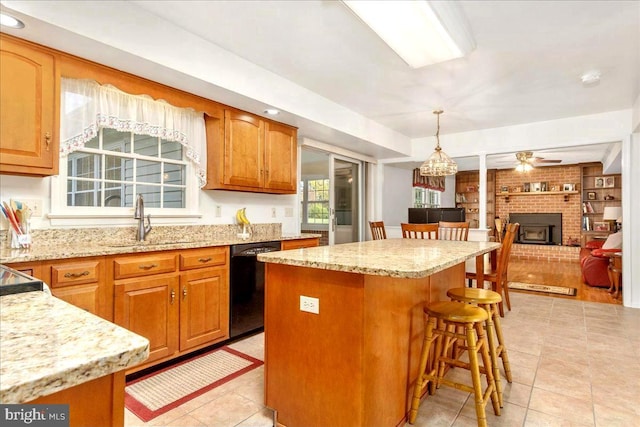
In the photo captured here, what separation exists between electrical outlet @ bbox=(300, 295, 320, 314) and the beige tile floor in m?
0.71

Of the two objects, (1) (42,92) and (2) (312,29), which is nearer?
(1) (42,92)

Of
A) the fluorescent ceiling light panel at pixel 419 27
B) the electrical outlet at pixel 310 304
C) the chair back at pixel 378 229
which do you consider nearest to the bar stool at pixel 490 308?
the electrical outlet at pixel 310 304

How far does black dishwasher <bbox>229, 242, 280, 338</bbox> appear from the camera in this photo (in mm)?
2895

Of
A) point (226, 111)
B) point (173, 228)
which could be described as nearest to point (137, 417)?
point (173, 228)

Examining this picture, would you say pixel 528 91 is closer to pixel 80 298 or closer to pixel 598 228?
pixel 80 298

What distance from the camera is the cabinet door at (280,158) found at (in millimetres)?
3588

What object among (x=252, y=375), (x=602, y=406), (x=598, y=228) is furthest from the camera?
(x=598, y=228)

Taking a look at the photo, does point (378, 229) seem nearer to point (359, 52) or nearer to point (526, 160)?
point (359, 52)

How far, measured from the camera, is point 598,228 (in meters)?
7.77

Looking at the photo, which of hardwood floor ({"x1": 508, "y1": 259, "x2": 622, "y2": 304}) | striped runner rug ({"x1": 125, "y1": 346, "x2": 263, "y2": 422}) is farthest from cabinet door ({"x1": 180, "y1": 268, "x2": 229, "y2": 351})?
hardwood floor ({"x1": 508, "y1": 259, "x2": 622, "y2": 304})

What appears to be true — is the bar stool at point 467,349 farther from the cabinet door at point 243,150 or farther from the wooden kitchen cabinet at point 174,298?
the cabinet door at point 243,150

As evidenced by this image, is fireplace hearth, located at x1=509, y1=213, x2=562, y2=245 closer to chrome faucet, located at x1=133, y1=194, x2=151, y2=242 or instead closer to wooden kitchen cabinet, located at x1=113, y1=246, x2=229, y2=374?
wooden kitchen cabinet, located at x1=113, y1=246, x2=229, y2=374

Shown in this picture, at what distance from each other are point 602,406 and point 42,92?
375 cm

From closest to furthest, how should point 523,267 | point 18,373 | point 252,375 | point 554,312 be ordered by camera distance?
point 18,373
point 252,375
point 554,312
point 523,267
